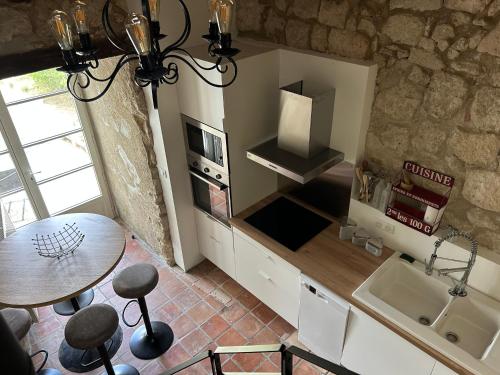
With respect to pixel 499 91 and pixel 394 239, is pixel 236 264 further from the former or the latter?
pixel 499 91

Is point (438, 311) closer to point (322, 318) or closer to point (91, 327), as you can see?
point (322, 318)

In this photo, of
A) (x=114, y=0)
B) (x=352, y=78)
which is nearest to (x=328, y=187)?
(x=352, y=78)

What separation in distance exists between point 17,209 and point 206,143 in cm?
224

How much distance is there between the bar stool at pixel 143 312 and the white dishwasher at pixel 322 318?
1148 millimetres

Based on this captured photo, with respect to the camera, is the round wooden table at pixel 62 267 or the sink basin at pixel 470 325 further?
the round wooden table at pixel 62 267

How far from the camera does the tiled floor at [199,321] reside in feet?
9.91

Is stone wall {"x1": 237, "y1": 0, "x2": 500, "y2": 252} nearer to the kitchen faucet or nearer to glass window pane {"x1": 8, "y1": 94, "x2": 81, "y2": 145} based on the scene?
the kitchen faucet

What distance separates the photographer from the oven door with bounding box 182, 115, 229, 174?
292cm

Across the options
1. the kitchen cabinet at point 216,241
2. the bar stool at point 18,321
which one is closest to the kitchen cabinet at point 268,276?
the kitchen cabinet at point 216,241

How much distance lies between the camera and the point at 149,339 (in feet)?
10.4

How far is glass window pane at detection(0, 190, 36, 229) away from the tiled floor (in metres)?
0.96

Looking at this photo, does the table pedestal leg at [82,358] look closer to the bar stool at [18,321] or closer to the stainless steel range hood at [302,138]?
the bar stool at [18,321]

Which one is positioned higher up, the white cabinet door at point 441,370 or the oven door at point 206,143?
the oven door at point 206,143

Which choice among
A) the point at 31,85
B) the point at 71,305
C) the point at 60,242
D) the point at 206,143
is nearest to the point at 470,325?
the point at 206,143
